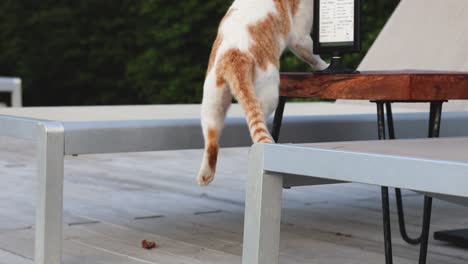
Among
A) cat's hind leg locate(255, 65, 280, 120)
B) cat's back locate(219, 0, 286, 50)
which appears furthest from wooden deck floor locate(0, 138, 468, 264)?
cat's back locate(219, 0, 286, 50)

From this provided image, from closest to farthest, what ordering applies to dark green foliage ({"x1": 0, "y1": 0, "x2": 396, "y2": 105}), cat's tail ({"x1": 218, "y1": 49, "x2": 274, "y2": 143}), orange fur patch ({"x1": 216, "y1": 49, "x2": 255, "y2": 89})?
cat's tail ({"x1": 218, "y1": 49, "x2": 274, "y2": 143}) → orange fur patch ({"x1": 216, "y1": 49, "x2": 255, "y2": 89}) → dark green foliage ({"x1": 0, "y1": 0, "x2": 396, "y2": 105})

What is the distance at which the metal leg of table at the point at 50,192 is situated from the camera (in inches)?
97.3

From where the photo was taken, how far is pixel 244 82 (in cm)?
237

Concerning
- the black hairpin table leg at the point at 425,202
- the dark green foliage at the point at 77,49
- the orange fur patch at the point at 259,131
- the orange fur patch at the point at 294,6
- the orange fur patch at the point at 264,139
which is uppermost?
the orange fur patch at the point at 294,6

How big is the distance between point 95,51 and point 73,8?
62 cm

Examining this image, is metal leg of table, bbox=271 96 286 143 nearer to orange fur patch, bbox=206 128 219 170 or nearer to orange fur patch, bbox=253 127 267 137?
orange fur patch, bbox=206 128 219 170

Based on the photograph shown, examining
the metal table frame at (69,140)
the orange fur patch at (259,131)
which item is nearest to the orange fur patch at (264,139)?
the orange fur patch at (259,131)

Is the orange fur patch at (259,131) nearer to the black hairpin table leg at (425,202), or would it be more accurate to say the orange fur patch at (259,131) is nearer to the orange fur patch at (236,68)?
the orange fur patch at (236,68)

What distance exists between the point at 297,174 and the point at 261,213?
0.34 ft

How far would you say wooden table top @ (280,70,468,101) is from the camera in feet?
8.00

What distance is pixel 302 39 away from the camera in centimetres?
271

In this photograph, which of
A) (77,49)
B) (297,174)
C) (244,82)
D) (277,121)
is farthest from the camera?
(77,49)

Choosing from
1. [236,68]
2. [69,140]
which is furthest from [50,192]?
[236,68]

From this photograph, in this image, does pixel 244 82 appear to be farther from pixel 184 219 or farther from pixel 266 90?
pixel 184 219
